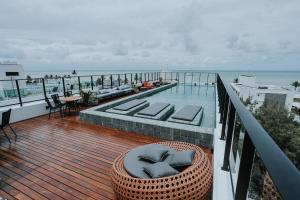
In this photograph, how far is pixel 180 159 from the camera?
1.97 metres

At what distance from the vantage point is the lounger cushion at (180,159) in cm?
193

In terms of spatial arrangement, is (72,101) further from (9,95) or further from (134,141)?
(134,141)

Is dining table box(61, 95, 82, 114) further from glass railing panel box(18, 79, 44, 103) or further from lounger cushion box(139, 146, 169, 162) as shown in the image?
lounger cushion box(139, 146, 169, 162)

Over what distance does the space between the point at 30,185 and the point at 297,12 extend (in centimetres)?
1372

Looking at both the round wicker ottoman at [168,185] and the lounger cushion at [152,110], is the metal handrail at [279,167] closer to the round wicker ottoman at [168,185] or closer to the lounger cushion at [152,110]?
the round wicker ottoman at [168,185]

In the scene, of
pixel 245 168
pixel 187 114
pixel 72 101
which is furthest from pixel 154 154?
pixel 72 101

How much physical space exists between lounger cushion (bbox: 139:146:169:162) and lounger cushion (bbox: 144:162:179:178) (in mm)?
155

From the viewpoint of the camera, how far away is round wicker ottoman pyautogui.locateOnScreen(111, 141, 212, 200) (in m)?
1.63

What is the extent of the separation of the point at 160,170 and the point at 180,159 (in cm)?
30

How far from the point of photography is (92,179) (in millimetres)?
2469

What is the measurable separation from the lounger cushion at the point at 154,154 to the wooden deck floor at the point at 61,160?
26.0 inches

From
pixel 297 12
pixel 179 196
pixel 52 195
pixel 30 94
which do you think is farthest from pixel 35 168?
pixel 297 12

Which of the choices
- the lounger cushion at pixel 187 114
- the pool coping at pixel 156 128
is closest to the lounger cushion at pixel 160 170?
the pool coping at pixel 156 128

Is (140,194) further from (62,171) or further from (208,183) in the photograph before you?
(62,171)
